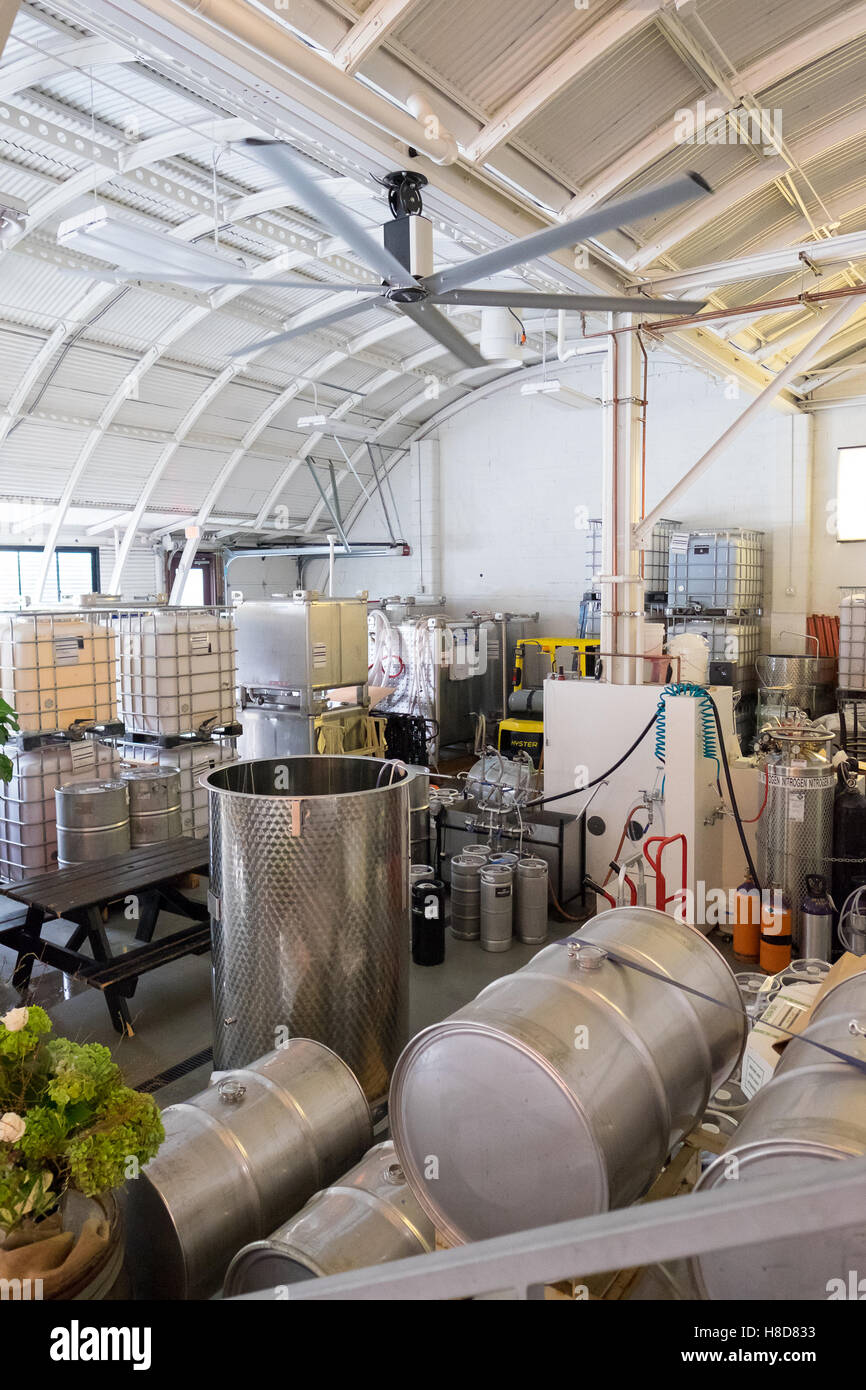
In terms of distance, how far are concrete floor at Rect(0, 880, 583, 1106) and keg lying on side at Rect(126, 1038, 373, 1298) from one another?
1.79 meters

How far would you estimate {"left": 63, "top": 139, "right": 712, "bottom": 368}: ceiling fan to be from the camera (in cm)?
359

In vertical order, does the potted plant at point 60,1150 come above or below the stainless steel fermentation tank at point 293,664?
below

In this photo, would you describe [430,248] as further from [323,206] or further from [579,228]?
[579,228]

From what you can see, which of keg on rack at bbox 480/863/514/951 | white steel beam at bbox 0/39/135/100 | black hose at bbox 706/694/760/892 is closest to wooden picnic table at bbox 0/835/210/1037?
keg on rack at bbox 480/863/514/951

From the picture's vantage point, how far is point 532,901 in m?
6.39

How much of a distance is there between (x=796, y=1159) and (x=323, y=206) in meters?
3.94

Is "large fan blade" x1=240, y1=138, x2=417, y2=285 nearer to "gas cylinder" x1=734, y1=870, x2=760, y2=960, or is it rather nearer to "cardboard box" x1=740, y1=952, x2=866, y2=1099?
"cardboard box" x1=740, y1=952, x2=866, y2=1099

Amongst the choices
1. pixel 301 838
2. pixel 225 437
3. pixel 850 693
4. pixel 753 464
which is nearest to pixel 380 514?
pixel 225 437

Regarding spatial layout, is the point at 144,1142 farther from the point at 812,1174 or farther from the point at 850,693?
the point at 850,693

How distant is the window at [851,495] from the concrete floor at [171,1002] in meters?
9.17

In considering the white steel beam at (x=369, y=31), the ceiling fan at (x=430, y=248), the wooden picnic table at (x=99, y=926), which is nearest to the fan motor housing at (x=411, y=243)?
the ceiling fan at (x=430, y=248)

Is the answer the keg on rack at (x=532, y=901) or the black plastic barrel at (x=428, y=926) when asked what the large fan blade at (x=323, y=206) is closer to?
the black plastic barrel at (x=428, y=926)

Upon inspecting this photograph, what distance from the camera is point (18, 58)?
24.0ft

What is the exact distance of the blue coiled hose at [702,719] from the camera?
652 centimetres
